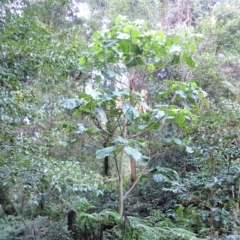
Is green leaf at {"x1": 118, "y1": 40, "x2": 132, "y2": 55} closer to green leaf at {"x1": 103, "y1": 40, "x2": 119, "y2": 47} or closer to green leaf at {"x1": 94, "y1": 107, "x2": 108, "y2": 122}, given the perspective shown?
A: green leaf at {"x1": 103, "y1": 40, "x2": 119, "y2": 47}

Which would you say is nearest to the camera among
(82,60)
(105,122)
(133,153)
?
(133,153)

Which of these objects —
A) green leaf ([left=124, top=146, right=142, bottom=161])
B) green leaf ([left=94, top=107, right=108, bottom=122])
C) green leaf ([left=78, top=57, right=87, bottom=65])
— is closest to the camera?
green leaf ([left=124, top=146, right=142, bottom=161])

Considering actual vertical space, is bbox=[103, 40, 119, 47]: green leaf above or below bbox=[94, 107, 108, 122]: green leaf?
above

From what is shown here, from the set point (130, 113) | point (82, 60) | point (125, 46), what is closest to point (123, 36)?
point (125, 46)

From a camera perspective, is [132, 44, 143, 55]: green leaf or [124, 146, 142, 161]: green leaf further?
[132, 44, 143, 55]: green leaf

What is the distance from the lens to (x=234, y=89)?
15.3 ft

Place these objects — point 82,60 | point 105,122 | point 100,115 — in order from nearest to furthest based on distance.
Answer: point 100,115 < point 82,60 < point 105,122

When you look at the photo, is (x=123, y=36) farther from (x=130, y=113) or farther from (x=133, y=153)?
(x=133, y=153)

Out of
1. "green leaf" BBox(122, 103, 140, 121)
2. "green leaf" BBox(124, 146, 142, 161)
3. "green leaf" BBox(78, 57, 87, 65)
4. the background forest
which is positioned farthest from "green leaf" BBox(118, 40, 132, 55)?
"green leaf" BBox(124, 146, 142, 161)

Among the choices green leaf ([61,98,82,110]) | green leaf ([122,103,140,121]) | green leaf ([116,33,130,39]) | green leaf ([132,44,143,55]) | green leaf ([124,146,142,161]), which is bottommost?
green leaf ([124,146,142,161])

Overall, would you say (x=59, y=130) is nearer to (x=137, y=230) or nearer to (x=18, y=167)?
(x=18, y=167)

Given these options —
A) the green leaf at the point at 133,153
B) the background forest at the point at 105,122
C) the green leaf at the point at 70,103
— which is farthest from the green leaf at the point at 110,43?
the green leaf at the point at 133,153

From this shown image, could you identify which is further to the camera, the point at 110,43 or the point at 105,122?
the point at 105,122

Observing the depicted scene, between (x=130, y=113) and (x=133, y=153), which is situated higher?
(x=130, y=113)
